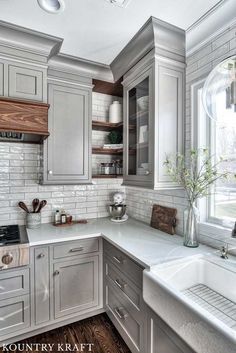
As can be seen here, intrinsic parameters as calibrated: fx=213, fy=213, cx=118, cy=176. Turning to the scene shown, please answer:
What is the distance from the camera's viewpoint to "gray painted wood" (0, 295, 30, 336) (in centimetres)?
158

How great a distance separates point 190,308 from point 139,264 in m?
0.51

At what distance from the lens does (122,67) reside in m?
1.94

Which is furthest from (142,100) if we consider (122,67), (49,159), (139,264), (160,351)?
(160,351)

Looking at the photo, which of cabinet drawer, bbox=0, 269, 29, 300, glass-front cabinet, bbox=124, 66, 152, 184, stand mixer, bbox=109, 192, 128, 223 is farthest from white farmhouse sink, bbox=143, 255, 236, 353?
stand mixer, bbox=109, 192, 128, 223

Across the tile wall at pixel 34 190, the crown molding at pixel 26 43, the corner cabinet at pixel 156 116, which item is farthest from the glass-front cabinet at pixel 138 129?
the crown molding at pixel 26 43

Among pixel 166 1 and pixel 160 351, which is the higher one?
pixel 166 1

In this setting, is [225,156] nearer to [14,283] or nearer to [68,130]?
[68,130]

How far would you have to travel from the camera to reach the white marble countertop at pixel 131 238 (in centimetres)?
140

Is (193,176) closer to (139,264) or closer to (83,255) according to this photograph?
(139,264)

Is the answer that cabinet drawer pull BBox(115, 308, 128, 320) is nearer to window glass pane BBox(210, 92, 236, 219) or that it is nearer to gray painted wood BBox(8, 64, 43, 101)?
window glass pane BBox(210, 92, 236, 219)

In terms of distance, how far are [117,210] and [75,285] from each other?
83cm

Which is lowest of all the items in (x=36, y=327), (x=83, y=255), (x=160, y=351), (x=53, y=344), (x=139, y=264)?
(x=53, y=344)

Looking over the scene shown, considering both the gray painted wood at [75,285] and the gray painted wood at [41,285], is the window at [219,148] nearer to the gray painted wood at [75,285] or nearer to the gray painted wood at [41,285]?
the gray painted wood at [75,285]

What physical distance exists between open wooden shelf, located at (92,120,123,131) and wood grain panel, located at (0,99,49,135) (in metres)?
0.63
